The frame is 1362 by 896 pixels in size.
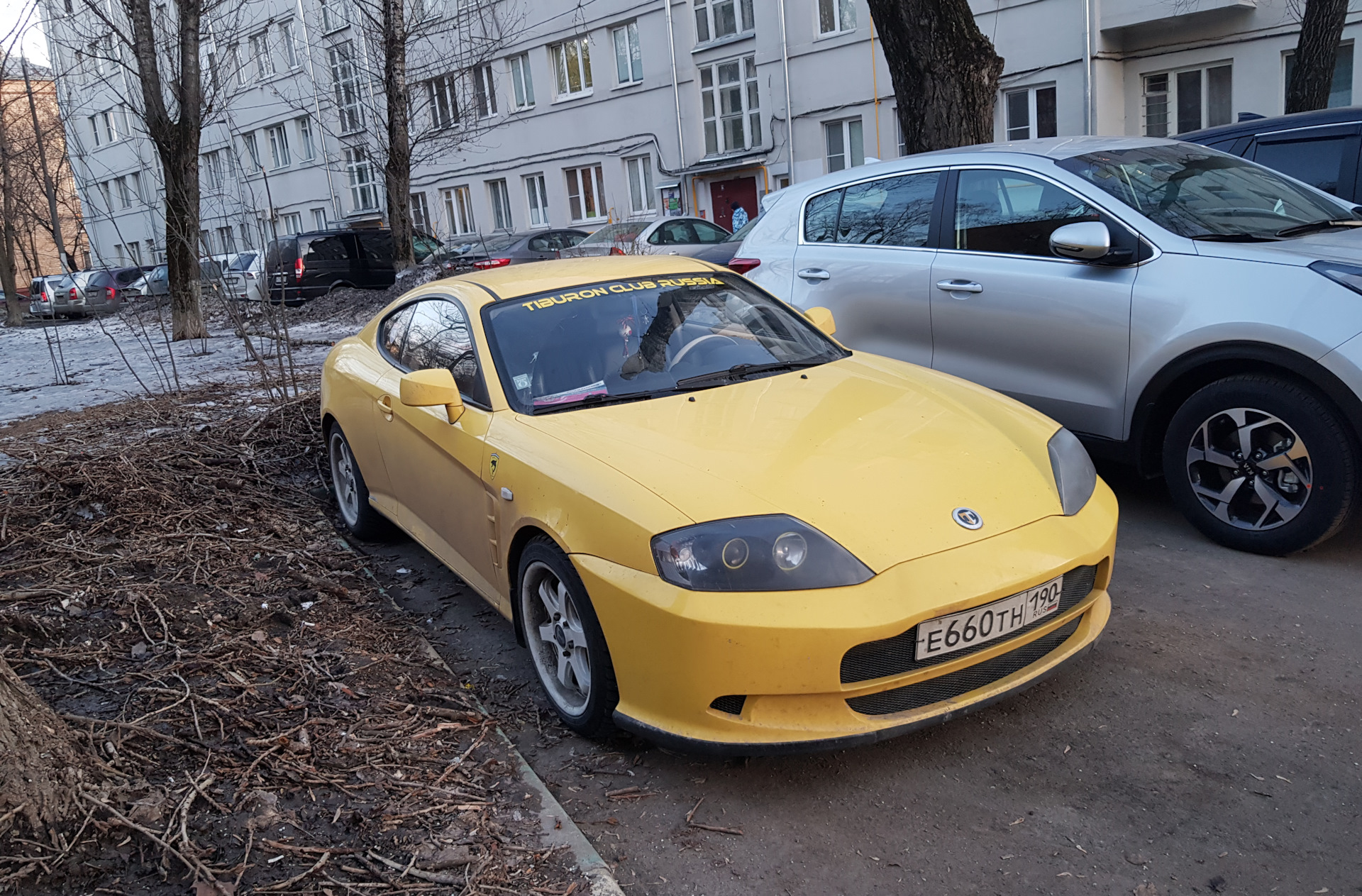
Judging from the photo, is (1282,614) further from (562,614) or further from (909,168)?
(909,168)

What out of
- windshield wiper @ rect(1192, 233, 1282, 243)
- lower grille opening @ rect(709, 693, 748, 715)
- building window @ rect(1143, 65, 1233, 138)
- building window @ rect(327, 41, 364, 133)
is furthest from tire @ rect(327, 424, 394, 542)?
building window @ rect(327, 41, 364, 133)

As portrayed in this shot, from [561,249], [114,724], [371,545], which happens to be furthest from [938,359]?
[561,249]

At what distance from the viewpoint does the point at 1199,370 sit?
4383mm

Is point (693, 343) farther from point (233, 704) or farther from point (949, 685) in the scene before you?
point (233, 704)

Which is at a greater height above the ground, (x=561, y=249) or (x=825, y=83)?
(x=825, y=83)

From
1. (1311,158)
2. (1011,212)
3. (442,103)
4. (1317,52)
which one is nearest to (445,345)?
(1011,212)

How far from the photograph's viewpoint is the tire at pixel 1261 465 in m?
3.96

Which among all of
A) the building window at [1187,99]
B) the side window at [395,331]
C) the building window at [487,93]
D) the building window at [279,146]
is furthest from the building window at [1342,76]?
the building window at [279,146]

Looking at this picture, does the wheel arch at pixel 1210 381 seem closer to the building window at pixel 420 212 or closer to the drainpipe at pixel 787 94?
the drainpipe at pixel 787 94

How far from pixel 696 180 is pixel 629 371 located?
23.6 metres

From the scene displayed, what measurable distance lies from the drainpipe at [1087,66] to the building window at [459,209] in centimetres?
2078

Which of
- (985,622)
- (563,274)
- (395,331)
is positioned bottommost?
(985,622)

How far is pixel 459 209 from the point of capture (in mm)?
34656

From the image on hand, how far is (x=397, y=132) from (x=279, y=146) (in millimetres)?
26165
